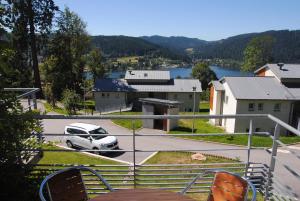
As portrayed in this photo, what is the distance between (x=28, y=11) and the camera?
1251 inches

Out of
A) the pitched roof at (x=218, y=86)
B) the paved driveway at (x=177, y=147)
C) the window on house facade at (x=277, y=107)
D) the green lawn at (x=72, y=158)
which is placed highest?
the pitched roof at (x=218, y=86)

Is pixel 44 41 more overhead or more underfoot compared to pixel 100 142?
more overhead

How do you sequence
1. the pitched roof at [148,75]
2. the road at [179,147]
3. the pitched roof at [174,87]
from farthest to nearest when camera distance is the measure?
the pitched roof at [148,75], the pitched roof at [174,87], the road at [179,147]

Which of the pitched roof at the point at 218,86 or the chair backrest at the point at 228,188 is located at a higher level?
the chair backrest at the point at 228,188

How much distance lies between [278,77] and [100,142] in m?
23.1

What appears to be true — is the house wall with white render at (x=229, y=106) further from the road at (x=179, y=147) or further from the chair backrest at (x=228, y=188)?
the chair backrest at (x=228, y=188)

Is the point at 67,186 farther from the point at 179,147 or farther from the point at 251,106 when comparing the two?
the point at 251,106

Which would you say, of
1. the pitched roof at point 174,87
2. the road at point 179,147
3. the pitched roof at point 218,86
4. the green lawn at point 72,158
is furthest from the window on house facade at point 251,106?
the green lawn at point 72,158

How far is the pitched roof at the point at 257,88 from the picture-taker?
97.3ft

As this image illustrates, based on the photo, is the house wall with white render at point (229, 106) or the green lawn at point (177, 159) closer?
the green lawn at point (177, 159)

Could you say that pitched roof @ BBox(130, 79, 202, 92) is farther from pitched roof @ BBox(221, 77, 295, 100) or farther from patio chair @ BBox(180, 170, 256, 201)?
patio chair @ BBox(180, 170, 256, 201)

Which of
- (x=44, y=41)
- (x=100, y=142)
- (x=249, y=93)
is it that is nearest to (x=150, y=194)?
(x=100, y=142)

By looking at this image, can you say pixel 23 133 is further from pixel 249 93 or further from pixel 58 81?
pixel 58 81

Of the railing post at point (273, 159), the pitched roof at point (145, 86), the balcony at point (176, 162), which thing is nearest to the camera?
the railing post at point (273, 159)
